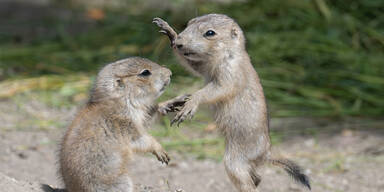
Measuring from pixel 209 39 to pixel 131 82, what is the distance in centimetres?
66

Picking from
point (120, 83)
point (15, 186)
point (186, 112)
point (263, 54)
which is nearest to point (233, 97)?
point (186, 112)

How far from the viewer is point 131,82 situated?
4.41 m

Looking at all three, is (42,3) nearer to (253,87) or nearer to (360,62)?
(360,62)

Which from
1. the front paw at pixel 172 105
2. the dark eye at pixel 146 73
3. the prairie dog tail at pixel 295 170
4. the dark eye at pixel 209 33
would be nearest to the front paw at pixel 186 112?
the front paw at pixel 172 105

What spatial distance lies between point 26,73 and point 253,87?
Result: 418 centimetres

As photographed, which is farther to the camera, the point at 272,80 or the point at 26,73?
the point at 26,73

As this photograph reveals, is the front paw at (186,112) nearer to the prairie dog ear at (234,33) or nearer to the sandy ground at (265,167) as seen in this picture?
the prairie dog ear at (234,33)

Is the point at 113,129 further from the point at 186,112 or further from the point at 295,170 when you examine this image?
the point at 295,170

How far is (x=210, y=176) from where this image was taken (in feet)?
19.9

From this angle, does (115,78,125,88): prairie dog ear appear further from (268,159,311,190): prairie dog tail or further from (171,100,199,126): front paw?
(268,159,311,190): prairie dog tail

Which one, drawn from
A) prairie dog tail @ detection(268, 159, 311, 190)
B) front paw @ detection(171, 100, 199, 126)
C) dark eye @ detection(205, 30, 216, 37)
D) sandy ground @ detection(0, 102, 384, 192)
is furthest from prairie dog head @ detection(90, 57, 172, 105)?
sandy ground @ detection(0, 102, 384, 192)

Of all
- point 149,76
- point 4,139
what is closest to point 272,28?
point 4,139

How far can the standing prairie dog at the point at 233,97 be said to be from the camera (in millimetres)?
4664

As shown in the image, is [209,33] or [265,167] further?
[265,167]
